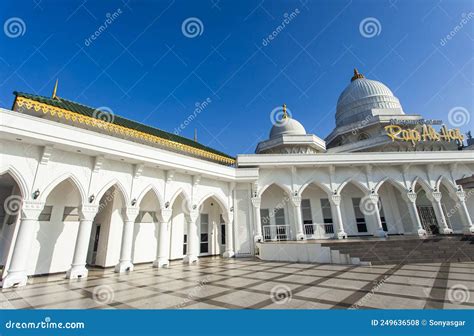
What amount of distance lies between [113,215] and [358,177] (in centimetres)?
1574

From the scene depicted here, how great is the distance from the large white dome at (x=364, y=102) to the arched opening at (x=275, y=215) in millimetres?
13952

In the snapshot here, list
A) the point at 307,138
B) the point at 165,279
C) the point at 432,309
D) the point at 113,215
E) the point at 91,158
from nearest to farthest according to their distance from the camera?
the point at 432,309
the point at 165,279
the point at 91,158
the point at 113,215
the point at 307,138

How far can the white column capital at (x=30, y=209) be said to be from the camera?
7469 millimetres

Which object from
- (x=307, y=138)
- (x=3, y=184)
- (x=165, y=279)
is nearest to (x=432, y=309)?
(x=165, y=279)

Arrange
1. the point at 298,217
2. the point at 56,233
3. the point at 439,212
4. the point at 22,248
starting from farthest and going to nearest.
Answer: the point at 439,212
the point at 298,217
the point at 56,233
the point at 22,248

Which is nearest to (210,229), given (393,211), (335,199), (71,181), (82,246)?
(82,246)

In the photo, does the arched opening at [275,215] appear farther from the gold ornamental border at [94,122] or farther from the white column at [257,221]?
the gold ornamental border at [94,122]

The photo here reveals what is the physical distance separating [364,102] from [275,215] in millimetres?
18292

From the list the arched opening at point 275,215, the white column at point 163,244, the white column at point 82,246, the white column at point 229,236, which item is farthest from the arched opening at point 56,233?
the arched opening at point 275,215

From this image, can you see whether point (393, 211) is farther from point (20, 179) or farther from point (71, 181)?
point (20, 179)

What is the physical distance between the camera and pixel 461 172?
15633 mm

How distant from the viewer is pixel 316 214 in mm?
16188

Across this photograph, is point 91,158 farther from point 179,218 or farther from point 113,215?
point 179,218

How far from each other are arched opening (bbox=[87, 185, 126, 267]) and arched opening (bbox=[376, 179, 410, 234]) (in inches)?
681
